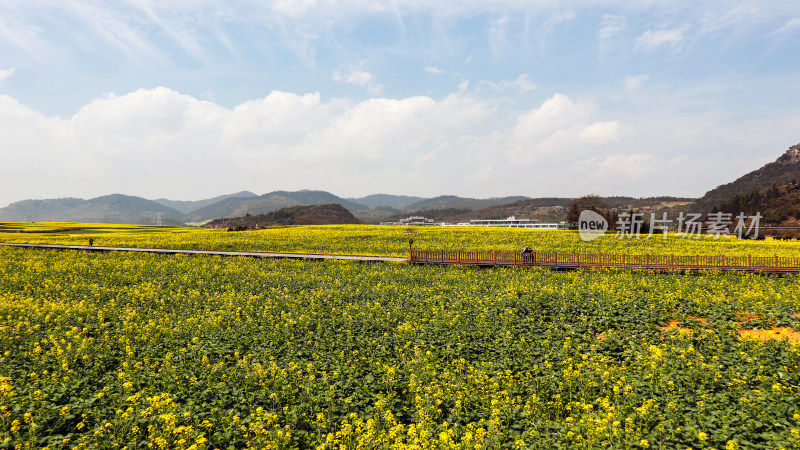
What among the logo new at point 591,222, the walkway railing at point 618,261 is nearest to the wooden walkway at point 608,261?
the walkway railing at point 618,261

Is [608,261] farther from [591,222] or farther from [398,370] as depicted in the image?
[591,222]

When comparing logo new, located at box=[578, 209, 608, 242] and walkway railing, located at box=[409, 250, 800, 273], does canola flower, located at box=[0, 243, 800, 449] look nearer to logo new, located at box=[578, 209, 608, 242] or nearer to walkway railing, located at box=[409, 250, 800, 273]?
walkway railing, located at box=[409, 250, 800, 273]

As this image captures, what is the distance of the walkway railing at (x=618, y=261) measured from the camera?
29.6 meters

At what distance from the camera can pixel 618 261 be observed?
32.1 metres

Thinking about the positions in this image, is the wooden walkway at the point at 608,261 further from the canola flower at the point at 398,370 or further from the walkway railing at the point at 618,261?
the canola flower at the point at 398,370

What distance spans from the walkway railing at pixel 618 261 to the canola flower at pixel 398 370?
31.4 feet

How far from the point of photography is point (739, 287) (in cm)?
2273

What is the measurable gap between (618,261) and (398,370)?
92.9 ft

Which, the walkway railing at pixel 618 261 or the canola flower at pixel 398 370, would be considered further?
the walkway railing at pixel 618 261

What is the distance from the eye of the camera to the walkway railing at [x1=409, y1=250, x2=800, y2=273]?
97.0 feet

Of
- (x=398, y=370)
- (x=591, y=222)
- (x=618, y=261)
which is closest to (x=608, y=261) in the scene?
(x=618, y=261)

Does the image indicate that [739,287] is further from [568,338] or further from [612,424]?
[612,424]

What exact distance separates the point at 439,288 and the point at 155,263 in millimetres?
25705

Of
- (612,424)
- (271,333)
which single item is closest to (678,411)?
(612,424)
